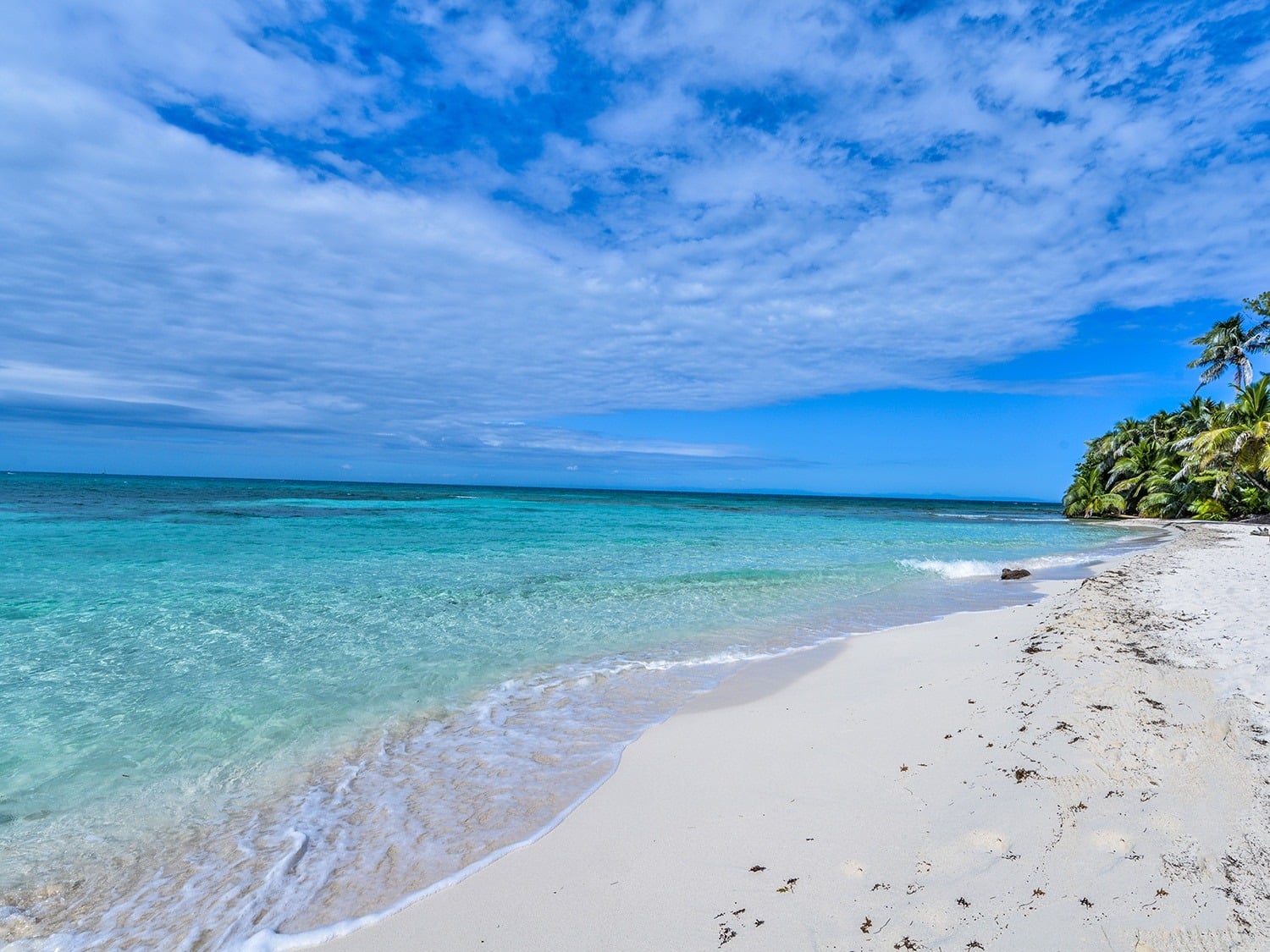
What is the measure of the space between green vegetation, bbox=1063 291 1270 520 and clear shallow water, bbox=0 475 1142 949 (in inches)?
1071

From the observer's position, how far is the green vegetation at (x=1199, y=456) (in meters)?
32.4

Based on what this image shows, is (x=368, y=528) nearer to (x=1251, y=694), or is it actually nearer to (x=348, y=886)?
(x=348, y=886)

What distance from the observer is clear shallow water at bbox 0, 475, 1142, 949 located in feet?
13.1

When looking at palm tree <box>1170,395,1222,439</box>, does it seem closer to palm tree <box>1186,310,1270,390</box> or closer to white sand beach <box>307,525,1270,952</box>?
palm tree <box>1186,310,1270,390</box>

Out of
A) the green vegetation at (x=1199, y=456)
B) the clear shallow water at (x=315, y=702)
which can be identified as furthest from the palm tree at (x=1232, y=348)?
the clear shallow water at (x=315, y=702)

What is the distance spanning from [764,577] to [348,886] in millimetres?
13635

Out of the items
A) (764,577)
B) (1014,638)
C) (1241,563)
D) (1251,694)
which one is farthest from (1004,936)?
(1241,563)

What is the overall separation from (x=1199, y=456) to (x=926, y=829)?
148ft

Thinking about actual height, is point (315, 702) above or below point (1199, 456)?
below

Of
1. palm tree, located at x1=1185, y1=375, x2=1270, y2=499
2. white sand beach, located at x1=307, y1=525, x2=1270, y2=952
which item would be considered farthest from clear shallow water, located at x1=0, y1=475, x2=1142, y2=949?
palm tree, located at x1=1185, y1=375, x2=1270, y2=499

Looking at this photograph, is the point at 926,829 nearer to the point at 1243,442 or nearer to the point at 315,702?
the point at 315,702

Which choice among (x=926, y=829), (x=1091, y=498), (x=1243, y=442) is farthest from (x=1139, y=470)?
(x=926, y=829)

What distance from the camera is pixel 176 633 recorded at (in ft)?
31.7

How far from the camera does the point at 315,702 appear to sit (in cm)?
702
